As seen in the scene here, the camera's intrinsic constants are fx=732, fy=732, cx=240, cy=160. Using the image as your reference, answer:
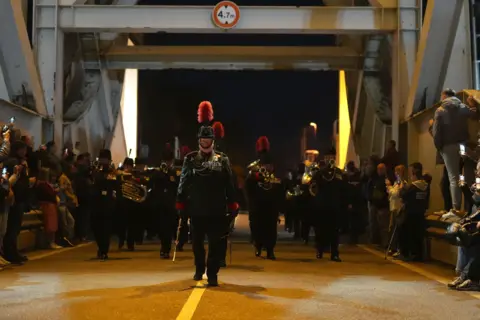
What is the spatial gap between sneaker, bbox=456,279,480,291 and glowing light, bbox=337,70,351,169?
2190 cm

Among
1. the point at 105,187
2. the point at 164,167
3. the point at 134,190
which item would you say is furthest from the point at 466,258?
the point at 134,190

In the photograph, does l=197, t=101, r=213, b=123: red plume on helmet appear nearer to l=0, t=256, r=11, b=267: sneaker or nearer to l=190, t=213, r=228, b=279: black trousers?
l=190, t=213, r=228, b=279: black trousers

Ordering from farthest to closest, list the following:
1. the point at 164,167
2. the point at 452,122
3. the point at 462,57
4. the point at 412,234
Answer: the point at 462,57, the point at 164,167, the point at 412,234, the point at 452,122

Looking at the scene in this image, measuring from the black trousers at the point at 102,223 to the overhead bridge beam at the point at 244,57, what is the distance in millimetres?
12910

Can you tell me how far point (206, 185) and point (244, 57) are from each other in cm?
1646

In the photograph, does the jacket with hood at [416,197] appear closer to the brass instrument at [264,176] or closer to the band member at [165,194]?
the brass instrument at [264,176]

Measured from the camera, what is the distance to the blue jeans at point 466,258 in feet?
31.2

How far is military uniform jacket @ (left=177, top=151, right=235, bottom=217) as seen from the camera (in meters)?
9.42

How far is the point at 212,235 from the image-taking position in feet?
31.0

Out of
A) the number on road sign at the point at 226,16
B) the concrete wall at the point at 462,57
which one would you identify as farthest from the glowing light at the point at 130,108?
the concrete wall at the point at 462,57

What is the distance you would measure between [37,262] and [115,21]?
1024 cm

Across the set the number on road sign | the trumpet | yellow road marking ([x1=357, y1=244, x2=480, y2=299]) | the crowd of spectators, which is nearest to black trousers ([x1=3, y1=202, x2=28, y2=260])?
the crowd of spectators

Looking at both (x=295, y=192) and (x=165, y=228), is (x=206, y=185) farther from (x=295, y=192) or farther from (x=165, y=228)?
(x=295, y=192)

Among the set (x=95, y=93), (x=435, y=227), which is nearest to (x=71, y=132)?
(x=95, y=93)
